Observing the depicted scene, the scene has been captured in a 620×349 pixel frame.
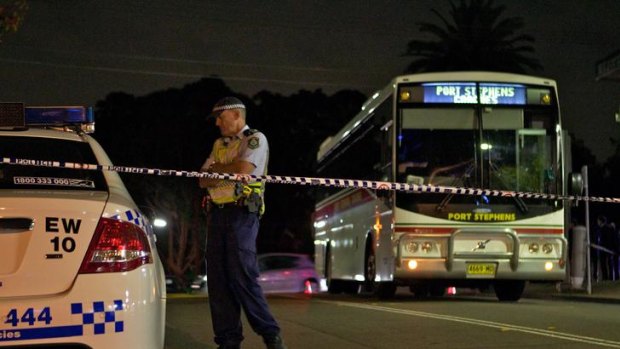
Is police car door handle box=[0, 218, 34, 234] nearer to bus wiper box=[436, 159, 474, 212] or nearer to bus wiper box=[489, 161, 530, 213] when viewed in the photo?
bus wiper box=[436, 159, 474, 212]

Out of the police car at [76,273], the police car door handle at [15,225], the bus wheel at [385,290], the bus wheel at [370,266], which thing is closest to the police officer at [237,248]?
the police car at [76,273]

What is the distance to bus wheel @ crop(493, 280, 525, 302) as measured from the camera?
14633 millimetres

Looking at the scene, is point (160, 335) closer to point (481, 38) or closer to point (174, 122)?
point (481, 38)

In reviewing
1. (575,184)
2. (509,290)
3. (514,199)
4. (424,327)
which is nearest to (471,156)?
(514,199)

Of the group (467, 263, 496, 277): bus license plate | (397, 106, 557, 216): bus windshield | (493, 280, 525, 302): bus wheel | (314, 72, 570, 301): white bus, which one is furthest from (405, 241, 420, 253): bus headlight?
(493, 280, 525, 302): bus wheel

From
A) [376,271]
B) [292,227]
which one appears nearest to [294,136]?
[292,227]

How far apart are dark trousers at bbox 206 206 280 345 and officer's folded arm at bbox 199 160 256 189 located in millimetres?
190

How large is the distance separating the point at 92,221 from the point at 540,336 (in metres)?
4.69

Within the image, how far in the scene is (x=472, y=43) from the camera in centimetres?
3447

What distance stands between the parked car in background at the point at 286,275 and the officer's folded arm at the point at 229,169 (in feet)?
57.6

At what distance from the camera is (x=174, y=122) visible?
4244cm

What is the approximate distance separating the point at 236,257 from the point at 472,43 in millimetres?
29738

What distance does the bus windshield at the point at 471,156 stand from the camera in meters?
13.1

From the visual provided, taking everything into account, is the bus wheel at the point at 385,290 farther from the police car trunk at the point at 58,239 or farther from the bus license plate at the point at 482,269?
the police car trunk at the point at 58,239
